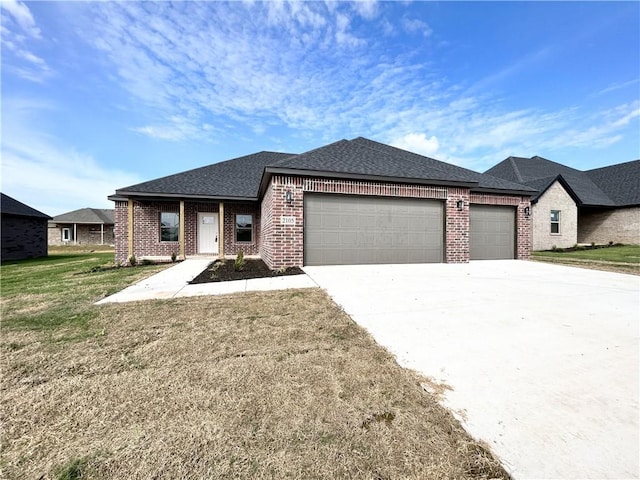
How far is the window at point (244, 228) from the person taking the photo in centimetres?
1409

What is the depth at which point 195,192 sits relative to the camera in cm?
1277

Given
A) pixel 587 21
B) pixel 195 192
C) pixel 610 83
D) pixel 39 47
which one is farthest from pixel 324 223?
pixel 610 83

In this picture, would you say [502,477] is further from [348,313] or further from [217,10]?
[217,10]

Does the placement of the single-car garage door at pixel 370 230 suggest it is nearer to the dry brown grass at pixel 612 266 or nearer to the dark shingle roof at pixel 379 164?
the dark shingle roof at pixel 379 164

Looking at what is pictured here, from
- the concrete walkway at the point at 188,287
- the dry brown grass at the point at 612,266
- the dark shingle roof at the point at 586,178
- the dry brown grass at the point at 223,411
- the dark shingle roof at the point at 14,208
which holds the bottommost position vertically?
the dry brown grass at the point at 223,411

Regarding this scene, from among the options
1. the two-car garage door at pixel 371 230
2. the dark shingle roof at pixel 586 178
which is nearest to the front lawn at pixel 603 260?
the two-car garage door at pixel 371 230

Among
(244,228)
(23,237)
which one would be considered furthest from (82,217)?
(244,228)

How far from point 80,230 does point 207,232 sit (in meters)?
27.3

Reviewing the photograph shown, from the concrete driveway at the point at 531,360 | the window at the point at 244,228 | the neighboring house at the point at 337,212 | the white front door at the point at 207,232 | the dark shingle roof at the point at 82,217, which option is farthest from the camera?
the dark shingle roof at the point at 82,217

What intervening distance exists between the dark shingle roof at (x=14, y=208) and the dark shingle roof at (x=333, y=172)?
9775 mm

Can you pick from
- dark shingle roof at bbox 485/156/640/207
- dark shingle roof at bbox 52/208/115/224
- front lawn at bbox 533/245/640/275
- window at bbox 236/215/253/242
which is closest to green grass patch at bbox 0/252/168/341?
window at bbox 236/215/253/242

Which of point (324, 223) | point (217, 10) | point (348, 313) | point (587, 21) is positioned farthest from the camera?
point (587, 21)

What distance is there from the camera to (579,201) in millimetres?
18344

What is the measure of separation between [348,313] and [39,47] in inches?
492
